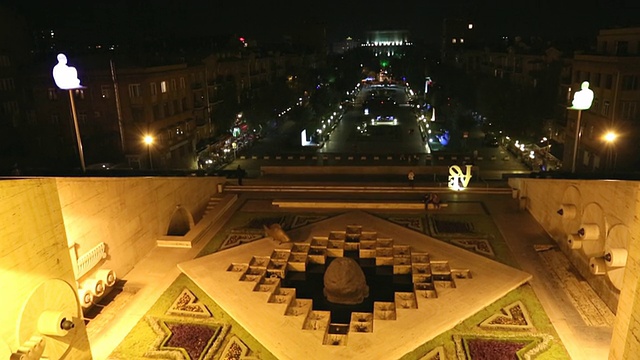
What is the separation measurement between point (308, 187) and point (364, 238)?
6736 mm

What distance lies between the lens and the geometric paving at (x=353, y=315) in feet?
40.2

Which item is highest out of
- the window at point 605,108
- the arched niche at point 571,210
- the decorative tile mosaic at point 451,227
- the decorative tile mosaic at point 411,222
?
the window at point 605,108

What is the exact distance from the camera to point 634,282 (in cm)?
857

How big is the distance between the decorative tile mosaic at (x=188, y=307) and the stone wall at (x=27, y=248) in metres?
4.07

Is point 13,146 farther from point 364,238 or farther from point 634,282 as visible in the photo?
point 634,282

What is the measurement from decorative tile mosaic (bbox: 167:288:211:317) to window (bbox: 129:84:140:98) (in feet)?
69.8

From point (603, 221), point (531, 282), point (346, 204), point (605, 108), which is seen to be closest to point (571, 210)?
point (603, 221)

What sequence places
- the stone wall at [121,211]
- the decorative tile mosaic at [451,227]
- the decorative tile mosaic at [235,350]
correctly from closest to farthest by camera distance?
1. the decorative tile mosaic at [235,350]
2. the stone wall at [121,211]
3. the decorative tile mosaic at [451,227]

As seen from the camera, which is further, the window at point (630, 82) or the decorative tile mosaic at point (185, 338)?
the window at point (630, 82)

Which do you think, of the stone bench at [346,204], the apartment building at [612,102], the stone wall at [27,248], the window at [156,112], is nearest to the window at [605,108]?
the apartment building at [612,102]

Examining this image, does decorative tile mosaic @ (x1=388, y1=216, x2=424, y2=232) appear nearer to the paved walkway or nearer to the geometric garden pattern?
the geometric garden pattern

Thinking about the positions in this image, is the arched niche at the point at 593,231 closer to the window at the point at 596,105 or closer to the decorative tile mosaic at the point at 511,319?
the decorative tile mosaic at the point at 511,319

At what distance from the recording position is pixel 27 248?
28.5 ft

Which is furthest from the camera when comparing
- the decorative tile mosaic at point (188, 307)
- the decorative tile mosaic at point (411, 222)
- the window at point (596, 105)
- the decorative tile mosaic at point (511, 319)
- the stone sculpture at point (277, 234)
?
the window at point (596, 105)
